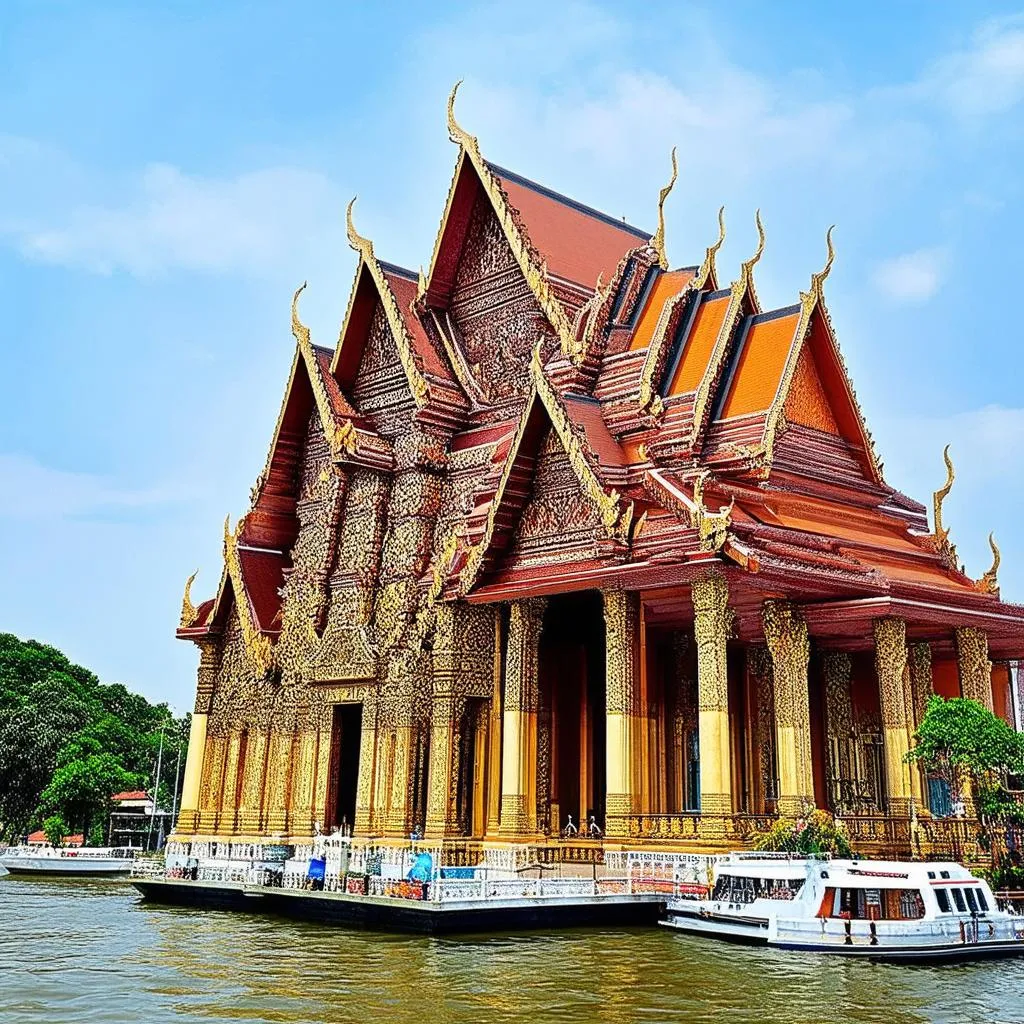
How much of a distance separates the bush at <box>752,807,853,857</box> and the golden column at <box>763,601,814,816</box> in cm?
74

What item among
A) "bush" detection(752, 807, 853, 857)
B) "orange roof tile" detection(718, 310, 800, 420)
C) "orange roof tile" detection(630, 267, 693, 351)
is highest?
"orange roof tile" detection(630, 267, 693, 351)

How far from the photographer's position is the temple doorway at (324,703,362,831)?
1736cm

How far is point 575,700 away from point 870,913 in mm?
7232

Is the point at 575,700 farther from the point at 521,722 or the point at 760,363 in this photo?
the point at 760,363

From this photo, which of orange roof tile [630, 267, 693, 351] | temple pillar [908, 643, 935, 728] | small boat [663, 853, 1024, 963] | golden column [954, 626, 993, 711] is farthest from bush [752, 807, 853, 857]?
orange roof tile [630, 267, 693, 351]

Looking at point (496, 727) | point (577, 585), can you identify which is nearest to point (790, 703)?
point (577, 585)

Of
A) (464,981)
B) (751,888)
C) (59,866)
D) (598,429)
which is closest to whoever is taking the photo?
(464,981)

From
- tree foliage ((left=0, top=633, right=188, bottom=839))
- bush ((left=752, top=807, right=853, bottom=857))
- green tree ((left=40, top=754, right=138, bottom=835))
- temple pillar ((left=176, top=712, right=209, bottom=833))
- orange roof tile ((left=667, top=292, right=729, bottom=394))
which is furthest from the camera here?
tree foliage ((left=0, top=633, right=188, bottom=839))

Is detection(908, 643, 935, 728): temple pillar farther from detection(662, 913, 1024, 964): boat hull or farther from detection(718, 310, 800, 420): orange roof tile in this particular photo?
detection(662, 913, 1024, 964): boat hull

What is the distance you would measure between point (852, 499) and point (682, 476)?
303 centimetres

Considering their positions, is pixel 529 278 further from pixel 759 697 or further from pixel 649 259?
pixel 759 697

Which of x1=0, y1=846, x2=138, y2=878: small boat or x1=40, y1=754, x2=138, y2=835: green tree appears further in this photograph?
x1=40, y1=754, x2=138, y2=835: green tree

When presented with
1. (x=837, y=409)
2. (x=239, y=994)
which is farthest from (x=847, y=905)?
(x=837, y=409)

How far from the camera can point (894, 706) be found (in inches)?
535
